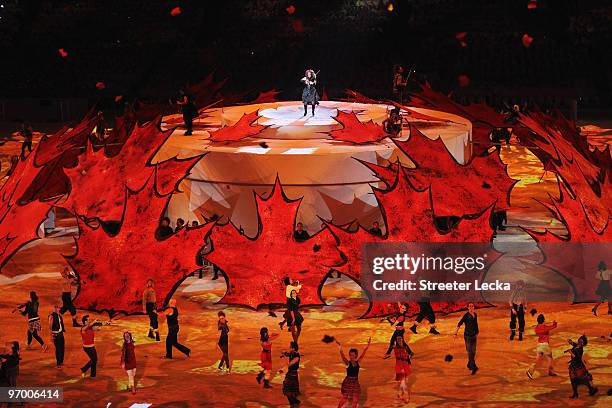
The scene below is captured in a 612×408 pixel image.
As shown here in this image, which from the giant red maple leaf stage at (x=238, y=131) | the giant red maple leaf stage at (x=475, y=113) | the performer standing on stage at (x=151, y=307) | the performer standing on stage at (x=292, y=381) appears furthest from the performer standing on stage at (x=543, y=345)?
the giant red maple leaf stage at (x=475, y=113)

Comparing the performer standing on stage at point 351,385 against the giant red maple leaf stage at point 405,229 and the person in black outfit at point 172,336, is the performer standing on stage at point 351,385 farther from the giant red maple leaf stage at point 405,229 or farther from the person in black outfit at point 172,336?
the giant red maple leaf stage at point 405,229

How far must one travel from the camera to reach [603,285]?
82.1 ft

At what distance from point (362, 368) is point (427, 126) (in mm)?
12195

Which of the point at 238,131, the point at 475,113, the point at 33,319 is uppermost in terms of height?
the point at 475,113

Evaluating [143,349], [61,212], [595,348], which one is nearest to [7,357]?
[143,349]

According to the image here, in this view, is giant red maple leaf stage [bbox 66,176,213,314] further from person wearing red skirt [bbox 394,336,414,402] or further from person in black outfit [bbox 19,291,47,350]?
person wearing red skirt [bbox 394,336,414,402]

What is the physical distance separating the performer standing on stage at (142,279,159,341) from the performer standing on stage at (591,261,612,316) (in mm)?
8767

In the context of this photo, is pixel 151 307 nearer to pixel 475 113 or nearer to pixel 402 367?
pixel 402 367

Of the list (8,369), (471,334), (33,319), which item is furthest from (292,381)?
(33,319)

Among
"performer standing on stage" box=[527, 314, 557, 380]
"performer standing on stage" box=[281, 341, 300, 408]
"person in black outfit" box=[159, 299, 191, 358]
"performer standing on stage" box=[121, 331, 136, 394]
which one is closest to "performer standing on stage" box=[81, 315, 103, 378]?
"performer standing on stage" box=[121, 331, 136, 394]

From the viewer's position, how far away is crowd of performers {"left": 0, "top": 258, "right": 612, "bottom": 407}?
19.8 m

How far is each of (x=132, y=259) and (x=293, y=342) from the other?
630 centimetres

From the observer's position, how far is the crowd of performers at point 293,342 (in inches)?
778

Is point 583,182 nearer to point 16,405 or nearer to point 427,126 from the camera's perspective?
point 427,126
